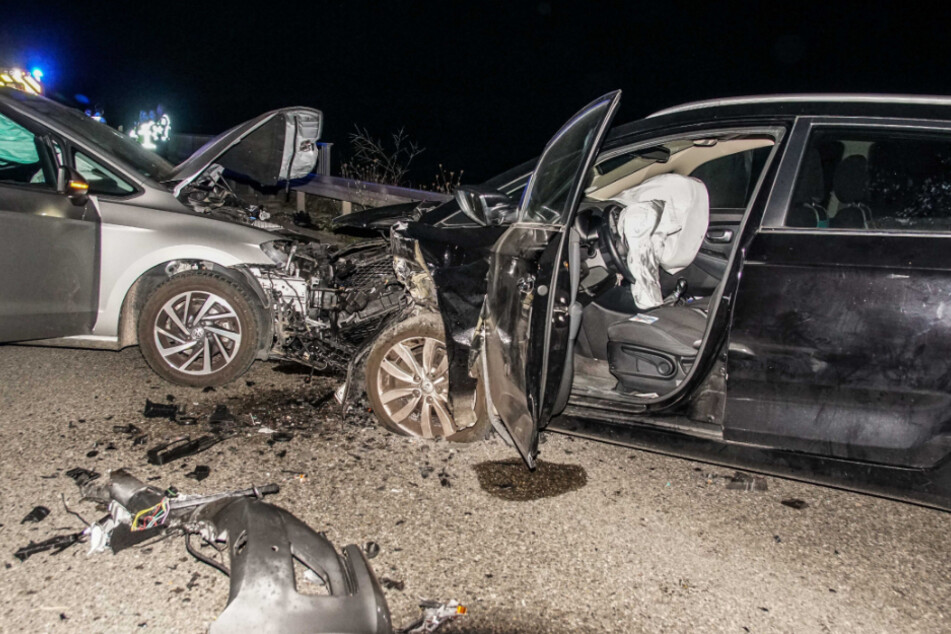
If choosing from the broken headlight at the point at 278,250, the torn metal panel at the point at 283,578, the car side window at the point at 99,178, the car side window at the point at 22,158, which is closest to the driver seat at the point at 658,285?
the torn metal panel at the point at 283,578

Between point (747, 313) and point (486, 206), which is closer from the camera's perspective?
point (747, 313)

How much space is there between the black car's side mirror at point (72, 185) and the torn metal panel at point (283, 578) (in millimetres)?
2572

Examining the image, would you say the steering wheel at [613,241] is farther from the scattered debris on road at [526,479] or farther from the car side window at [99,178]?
the car side window at [99,178]

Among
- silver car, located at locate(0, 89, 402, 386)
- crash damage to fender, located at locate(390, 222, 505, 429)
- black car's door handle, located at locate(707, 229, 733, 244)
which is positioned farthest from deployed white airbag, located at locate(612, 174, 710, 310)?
silver car, located at locate(0, 89, 402, 386)

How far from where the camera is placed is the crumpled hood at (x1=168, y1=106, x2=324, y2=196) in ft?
15.9

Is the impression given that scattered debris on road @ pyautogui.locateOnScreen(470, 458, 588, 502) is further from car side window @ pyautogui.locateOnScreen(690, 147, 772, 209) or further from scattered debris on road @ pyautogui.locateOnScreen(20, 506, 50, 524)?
car side window @ pyautogui.locateOnScreen(690, 147, 772, 209)

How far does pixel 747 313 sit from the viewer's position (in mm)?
3049

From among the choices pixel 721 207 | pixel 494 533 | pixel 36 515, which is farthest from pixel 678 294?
pixel 36 515

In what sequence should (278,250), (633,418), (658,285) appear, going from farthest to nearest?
1. (278,250)
2. (658,285)
3. (633,418)

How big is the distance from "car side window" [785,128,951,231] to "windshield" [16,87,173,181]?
3939 mm

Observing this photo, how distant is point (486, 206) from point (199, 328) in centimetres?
217

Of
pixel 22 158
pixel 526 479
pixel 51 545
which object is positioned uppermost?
pixel 22 158

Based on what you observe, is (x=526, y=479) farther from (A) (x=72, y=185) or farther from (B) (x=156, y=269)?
(A) (x=72, y=185)

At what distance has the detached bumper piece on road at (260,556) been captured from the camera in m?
2.31
